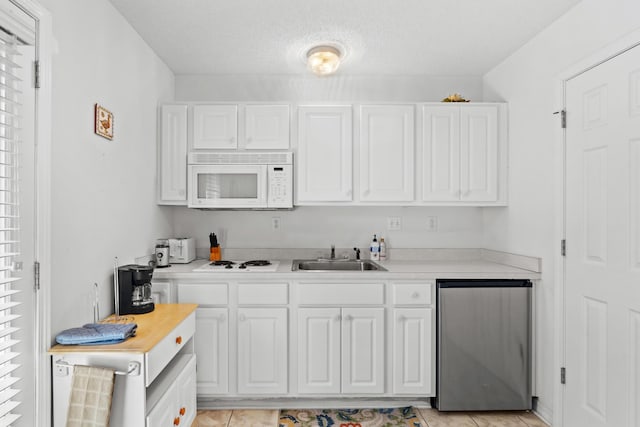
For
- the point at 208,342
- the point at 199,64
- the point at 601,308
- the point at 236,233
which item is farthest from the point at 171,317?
the point at 601,308

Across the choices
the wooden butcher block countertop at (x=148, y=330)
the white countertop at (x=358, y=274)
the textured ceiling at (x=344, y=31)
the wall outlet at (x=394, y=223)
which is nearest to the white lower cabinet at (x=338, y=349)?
the white countertop at (x=358, y=274)

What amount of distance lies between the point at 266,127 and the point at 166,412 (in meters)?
1.97

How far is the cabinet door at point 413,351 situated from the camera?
8.59ft

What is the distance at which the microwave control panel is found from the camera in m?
2.95

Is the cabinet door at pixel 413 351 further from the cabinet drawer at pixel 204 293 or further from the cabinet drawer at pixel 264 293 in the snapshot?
the cabinet drawer at pixel 204 293

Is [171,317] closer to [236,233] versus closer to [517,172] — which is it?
[236,233]

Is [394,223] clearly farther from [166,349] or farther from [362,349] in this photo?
[166,349]

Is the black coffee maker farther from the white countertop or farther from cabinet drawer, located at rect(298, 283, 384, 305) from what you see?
cabinet drawer, located at rect(298, 283, 384, 305)

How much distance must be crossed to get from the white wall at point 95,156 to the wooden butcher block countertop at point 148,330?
0.60ft

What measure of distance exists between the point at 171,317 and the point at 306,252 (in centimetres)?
141

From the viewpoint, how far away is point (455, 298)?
2.59 metres

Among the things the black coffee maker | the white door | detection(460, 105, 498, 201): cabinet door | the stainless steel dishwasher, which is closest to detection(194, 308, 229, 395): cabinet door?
the black coffee maker

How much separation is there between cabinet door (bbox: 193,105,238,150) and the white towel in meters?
1.82

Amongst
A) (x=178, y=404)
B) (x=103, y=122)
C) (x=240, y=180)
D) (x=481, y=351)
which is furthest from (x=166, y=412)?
(x=481, y=351)
